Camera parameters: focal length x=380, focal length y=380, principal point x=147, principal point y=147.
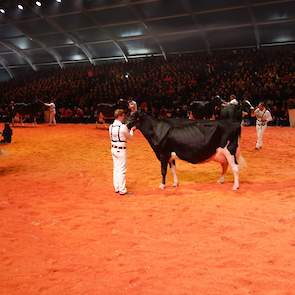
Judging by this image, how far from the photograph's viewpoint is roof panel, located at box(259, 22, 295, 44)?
2792cm

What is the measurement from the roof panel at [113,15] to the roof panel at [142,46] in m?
2.99

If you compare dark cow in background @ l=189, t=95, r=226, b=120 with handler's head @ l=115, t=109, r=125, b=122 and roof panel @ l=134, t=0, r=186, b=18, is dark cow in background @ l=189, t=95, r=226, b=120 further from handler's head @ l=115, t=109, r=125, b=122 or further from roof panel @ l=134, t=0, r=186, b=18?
handler's head @ l=115, t=109, r=125, b=122

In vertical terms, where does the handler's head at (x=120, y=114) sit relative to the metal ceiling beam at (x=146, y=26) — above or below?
below

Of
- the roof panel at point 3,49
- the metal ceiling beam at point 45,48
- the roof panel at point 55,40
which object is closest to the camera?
the roof panel at point 55,40

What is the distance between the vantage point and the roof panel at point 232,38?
2923 centimetres

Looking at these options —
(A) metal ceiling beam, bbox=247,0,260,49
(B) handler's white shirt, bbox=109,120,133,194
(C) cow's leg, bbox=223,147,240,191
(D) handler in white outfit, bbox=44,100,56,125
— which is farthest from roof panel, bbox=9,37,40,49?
(C) cow's leg, bbox=223,147,240,191

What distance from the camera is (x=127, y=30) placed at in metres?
32.5

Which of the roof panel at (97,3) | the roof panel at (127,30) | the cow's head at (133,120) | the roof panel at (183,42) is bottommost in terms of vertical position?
the cow's head at (133,120)

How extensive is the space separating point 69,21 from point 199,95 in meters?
14.5

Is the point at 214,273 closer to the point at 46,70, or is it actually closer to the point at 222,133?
the point at 222,133

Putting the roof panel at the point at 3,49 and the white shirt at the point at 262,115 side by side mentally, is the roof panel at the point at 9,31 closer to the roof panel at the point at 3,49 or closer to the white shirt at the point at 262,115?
the roof panel at the point at 3,49

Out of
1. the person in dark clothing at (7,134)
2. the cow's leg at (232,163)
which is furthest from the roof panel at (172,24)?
the cow's leg at (232,163)

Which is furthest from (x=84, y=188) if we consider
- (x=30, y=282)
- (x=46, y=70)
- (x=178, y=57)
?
(x=46, y=70)

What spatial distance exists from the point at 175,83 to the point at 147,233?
22.7 metres
